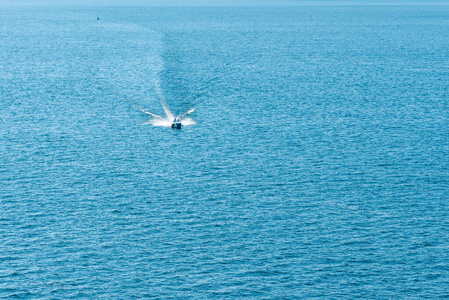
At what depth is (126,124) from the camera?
144250mm

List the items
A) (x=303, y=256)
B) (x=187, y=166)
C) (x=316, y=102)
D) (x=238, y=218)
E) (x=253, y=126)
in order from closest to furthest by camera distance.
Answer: (x=303, y=256) → (x=238, y=218) → (x=187, y=166) → (x=253, y=126) → (x=316, y=102)

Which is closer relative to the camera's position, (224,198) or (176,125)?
(224,198)

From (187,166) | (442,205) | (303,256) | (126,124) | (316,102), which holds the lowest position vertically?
(303,256)

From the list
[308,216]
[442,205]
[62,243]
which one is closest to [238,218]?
[308,216]

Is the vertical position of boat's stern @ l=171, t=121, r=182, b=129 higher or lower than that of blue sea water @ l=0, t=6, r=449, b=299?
higher

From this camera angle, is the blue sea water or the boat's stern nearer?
the blue sea water

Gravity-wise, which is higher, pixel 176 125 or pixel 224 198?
pixel 176 125

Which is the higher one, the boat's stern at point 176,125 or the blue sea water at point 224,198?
the boat's stern at point 176,125

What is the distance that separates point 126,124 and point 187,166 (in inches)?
1336

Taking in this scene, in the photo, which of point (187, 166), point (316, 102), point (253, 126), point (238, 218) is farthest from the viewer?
point (316, 102)

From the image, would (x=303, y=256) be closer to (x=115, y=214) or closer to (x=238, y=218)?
(x=238, y=218)

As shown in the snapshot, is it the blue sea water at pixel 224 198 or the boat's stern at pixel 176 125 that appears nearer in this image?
the blue sea water at pixel 224 198

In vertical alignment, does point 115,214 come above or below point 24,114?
below

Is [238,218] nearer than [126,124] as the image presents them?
Yes
